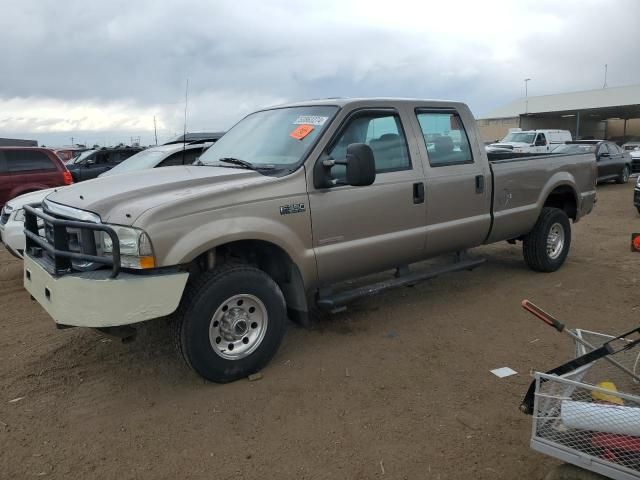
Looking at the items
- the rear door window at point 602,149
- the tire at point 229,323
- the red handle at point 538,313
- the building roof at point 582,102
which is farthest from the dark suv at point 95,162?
the building roof at point 582,102

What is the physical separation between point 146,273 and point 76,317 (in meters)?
0.48

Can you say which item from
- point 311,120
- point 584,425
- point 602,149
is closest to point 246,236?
point 311,120

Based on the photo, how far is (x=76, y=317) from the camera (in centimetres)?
322

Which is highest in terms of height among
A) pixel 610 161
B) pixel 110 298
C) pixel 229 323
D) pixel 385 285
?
pixel 110 298

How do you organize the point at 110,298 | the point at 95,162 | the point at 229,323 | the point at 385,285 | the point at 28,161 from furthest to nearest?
1. the point at 95,162
2. the point at 28,161
3. the point at 385,285
4. the point at 229,323
5. the point at 110,298

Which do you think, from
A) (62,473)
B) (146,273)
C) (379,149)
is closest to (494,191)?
(379,149)

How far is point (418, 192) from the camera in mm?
4711

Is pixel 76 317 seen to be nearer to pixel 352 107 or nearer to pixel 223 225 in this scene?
pixel 223 225

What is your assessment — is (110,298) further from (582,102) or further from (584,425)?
(582,102)

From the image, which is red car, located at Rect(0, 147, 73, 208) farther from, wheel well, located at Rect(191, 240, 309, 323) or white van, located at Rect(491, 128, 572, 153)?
white van, located at Rect(491, 128, 572, 153)

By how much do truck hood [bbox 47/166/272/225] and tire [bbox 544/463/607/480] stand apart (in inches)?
99.3

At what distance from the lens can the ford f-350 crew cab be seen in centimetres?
330

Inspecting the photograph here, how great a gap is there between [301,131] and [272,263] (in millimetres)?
1100

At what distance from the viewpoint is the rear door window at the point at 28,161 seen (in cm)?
1041
